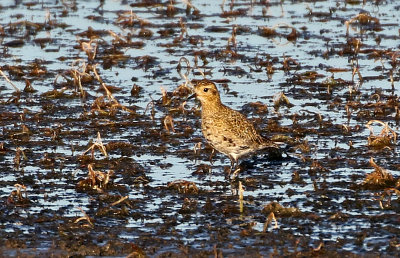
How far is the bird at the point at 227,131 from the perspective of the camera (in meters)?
12.7

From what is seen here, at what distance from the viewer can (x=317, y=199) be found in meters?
11.2

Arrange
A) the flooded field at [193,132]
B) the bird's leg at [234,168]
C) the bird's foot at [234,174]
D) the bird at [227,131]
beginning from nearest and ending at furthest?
the flooded field at [193,132] < the bird's foot at [234,174] < the bird's leg at [234,168] < the bird at [227,131]

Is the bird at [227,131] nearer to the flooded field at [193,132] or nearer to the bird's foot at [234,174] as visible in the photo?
the bird's foot at [234,174]

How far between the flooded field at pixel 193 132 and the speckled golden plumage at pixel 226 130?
31 cm

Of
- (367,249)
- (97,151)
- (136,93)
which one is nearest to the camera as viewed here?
(367,249)

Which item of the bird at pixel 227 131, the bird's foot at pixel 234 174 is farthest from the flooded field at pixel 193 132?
the bird at pixel 227 131

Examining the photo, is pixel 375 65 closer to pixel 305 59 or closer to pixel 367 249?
pixel 305 59

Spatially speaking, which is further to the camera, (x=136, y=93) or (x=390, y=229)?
(x=136, y=93)

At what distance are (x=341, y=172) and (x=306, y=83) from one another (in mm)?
5623

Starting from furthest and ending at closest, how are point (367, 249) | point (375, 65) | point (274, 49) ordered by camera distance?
point (274, 49) < point (375, 65) < point (367, 249)

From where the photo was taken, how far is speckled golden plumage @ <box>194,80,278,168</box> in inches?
501

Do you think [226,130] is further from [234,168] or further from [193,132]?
[193,132]

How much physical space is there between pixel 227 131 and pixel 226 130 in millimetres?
24

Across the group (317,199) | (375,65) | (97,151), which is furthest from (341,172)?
(375,65)
